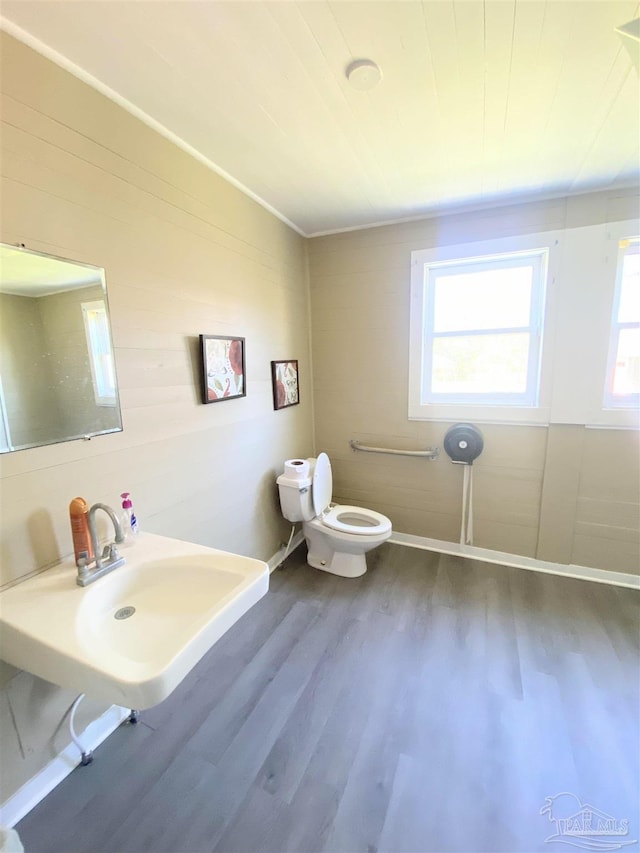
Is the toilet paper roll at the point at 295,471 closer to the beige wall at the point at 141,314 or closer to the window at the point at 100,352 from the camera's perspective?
the beige wall at the point at 141,314

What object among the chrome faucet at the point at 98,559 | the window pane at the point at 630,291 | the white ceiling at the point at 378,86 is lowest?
the chrome faucet at the point at 98,559

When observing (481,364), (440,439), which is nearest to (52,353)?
(440,439)

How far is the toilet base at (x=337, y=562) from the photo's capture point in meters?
2.40

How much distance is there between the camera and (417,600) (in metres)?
2.15

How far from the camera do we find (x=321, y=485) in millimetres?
2436

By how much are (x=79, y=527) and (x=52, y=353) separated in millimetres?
584

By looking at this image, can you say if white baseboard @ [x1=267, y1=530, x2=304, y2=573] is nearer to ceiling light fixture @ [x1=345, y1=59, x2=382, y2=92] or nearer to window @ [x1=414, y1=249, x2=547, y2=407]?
window @ [x1=414, y1=249, x2=547, y2=407]

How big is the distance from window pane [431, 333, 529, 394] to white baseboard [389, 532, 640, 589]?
3.86 ft

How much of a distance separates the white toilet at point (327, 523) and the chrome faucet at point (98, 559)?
1224 millimetres

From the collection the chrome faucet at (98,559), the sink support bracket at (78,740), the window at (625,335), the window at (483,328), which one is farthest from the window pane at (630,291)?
the sink support bracket at (78,740)

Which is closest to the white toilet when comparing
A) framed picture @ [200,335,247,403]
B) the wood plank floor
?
the wood plank floor

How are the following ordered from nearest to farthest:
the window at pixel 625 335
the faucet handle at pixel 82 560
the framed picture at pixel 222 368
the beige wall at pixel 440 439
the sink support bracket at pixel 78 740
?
the faucet handle at pixel 82 560
the sink support bracket at pixel 78 740
the framed picture at pixel 222 368
the window at pixel 625 335
the beige wall at pixel 440 439

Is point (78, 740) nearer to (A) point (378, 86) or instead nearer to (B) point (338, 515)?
(B) point (338, 515)

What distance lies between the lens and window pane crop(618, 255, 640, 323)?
2.03 m
